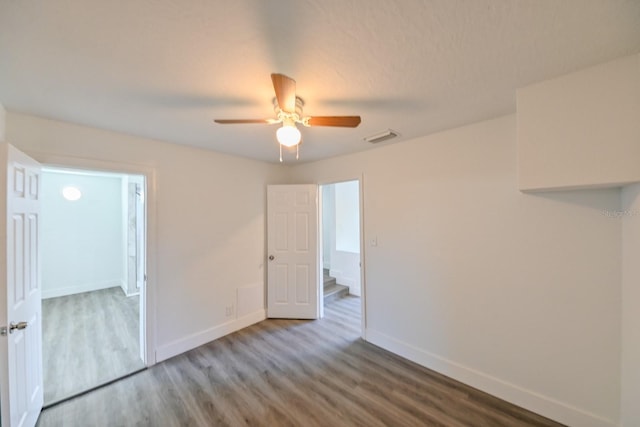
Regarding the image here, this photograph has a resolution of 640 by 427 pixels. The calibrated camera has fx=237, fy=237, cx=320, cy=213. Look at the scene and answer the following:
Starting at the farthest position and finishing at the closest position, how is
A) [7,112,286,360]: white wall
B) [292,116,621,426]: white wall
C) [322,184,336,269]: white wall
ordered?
[322,184,336,269]: white wall < [7,112,286,360]: white wall < [292,116,621,426]: white wall

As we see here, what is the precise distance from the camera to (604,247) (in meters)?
1.63

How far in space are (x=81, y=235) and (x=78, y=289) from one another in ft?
3.66

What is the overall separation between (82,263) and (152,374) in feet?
14.0

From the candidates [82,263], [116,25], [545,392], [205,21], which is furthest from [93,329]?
[545,392]

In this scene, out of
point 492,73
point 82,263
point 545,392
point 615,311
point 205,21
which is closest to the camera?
point 205,21

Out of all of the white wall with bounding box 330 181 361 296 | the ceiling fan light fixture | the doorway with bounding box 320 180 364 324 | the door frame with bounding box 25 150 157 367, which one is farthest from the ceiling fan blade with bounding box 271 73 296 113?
the white wall with bounding box 330 181 361 296

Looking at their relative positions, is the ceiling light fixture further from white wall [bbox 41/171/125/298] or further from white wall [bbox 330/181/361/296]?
white wall [bbox 41/171/125/298]

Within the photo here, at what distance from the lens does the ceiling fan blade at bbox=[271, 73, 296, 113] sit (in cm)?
118

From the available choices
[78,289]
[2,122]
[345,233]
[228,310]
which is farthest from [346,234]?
[78,289]

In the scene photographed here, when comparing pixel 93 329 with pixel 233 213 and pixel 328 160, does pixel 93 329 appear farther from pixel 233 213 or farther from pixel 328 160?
pixel 328 160

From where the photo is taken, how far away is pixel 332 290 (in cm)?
475

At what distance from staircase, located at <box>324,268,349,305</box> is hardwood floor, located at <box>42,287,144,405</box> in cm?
286

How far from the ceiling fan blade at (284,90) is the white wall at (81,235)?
577 cm

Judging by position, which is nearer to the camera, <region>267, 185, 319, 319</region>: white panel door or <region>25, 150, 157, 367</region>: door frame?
<region>25, 150, 157, 367</region>: door frame
